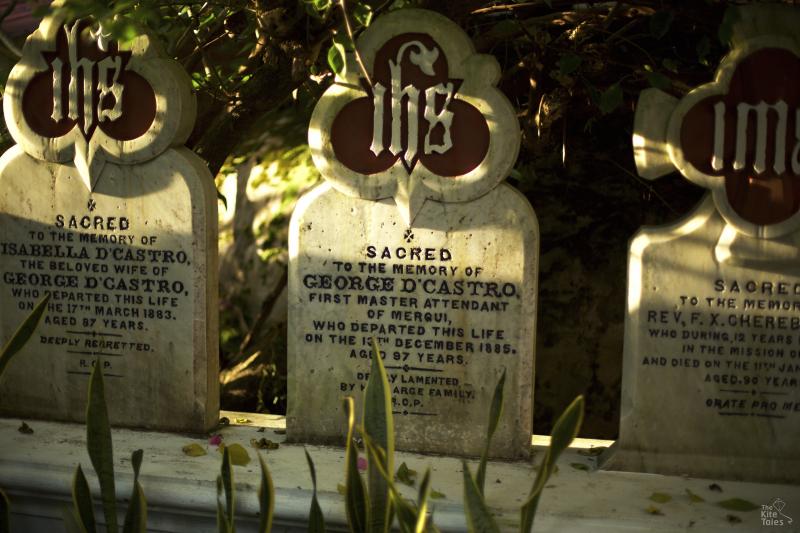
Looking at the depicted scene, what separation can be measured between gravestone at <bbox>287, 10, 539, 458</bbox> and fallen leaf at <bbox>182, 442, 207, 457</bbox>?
1.47ft

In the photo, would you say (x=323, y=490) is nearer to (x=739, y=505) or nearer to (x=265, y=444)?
(x=265, y=444)

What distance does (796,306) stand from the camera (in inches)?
132

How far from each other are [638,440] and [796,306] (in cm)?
74

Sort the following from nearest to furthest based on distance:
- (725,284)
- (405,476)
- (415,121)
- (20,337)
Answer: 1. (20,337)
2. (405,476)
3. (725,284)
4. (415,121)

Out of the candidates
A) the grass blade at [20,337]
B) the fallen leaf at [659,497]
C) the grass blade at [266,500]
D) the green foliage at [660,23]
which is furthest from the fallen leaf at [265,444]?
the green foliage at [660,23]

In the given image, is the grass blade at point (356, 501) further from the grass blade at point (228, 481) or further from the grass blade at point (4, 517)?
the grass blade at point (4, 517)

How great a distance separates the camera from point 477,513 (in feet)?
8.40

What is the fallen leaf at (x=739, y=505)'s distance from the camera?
3080mm

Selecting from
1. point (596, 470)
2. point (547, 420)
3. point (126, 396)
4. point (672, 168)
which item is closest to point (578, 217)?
point (547, 420)

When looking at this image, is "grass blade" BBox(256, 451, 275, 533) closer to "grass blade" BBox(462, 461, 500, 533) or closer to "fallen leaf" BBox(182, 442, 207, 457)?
"grass blade" BBox(462, 461, 500, 533)

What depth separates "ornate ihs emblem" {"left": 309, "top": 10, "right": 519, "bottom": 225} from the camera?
3424 mm

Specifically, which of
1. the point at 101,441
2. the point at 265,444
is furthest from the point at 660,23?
the point at 101,441

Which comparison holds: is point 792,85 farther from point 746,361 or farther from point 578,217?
point 578,217

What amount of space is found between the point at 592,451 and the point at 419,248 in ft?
3.42
